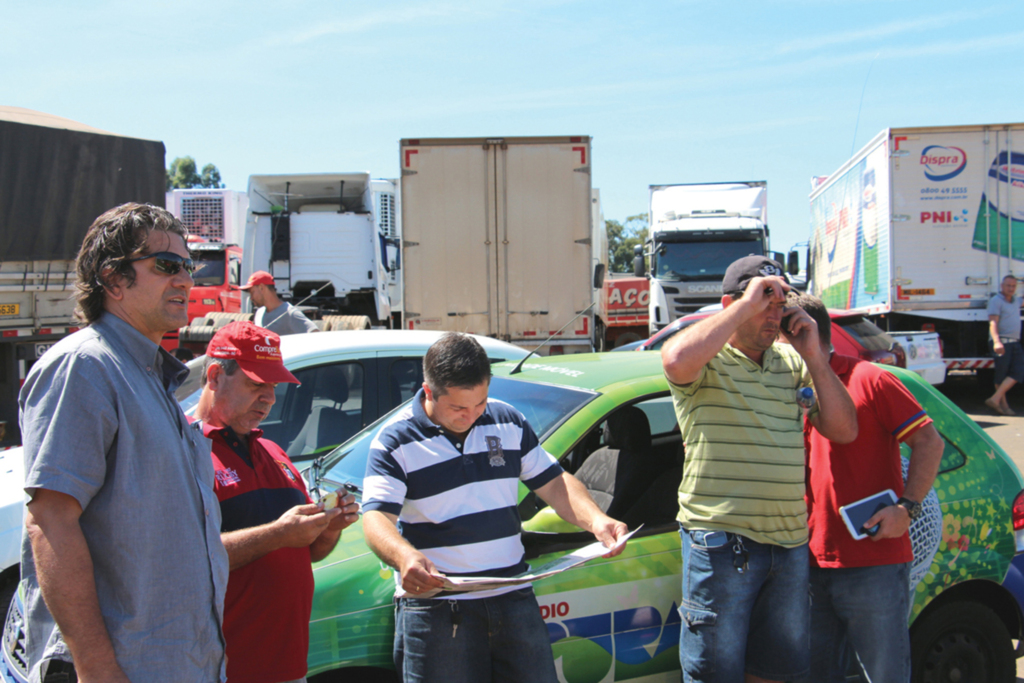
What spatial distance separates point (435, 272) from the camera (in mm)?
10062

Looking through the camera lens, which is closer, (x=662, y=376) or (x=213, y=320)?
(x=662, y=376)

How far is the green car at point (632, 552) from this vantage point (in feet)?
8.31

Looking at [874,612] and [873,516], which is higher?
[873,516]

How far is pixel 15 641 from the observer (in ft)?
7.38

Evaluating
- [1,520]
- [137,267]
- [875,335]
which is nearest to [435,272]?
[875,335]

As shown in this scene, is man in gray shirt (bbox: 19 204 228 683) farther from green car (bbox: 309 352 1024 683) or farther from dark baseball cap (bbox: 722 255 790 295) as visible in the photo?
dark baseball cap (bbox: 722 255 790 295)

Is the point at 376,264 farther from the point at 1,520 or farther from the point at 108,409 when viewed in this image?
the point at 108,409

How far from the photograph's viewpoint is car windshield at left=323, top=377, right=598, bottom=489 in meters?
3.00

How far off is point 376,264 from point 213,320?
9.80 ft

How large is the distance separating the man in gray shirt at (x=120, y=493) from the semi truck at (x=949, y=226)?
11.9 m

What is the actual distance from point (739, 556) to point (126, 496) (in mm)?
1827

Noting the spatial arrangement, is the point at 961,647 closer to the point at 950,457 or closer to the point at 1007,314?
the point at 950,457

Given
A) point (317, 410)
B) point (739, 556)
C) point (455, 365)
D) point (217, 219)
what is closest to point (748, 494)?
point (739, 556)

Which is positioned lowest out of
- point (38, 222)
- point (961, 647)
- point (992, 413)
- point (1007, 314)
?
point (992, 413)
